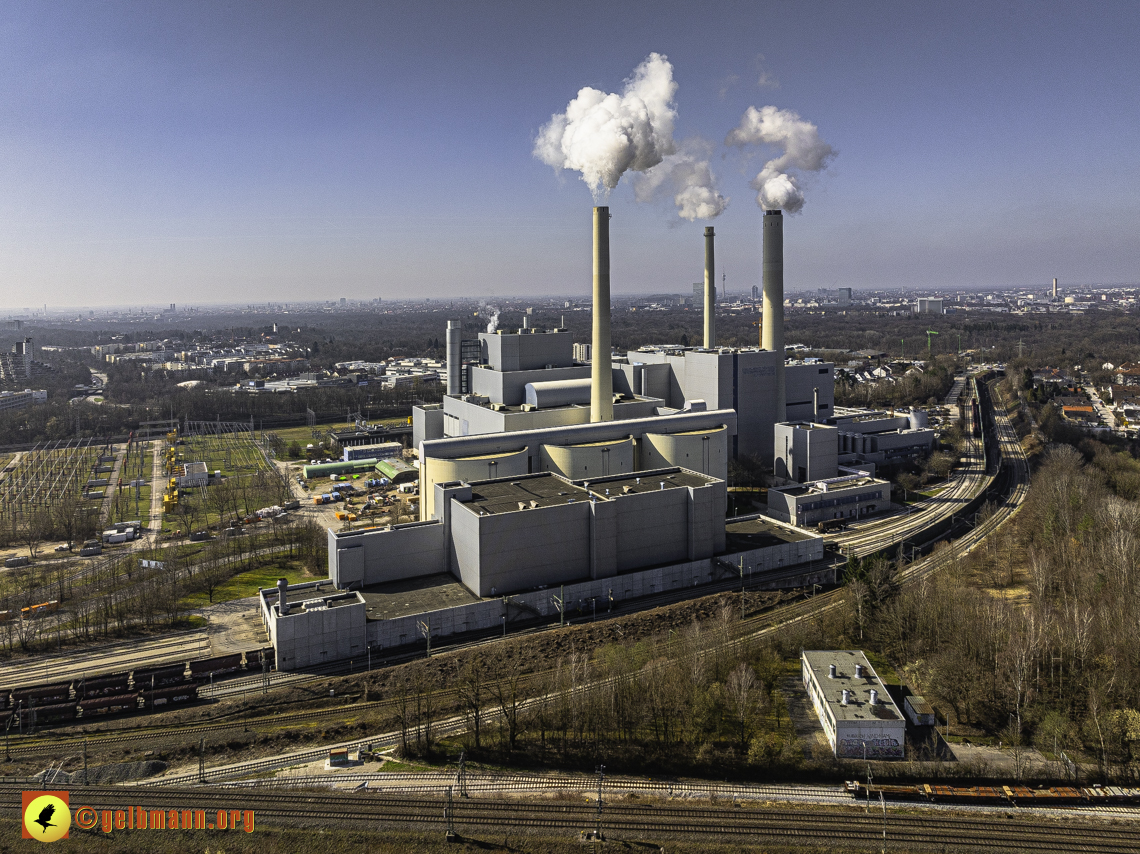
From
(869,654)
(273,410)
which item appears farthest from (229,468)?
(869,654)

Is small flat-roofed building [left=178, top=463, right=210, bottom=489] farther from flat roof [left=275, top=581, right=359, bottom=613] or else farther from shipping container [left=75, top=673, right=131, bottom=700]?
shipping container [left=75, top=673, right=131, bottom=700]

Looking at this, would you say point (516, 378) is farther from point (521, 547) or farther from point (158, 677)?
point (158, 677)

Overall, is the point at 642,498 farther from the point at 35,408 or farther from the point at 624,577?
the point at 35,408

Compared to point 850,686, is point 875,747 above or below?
below

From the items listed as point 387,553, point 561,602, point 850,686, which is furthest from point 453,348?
point 850,686

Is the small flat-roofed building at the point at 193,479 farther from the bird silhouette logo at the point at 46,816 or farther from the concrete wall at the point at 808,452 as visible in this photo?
the concrete wall at the point at 808,452
